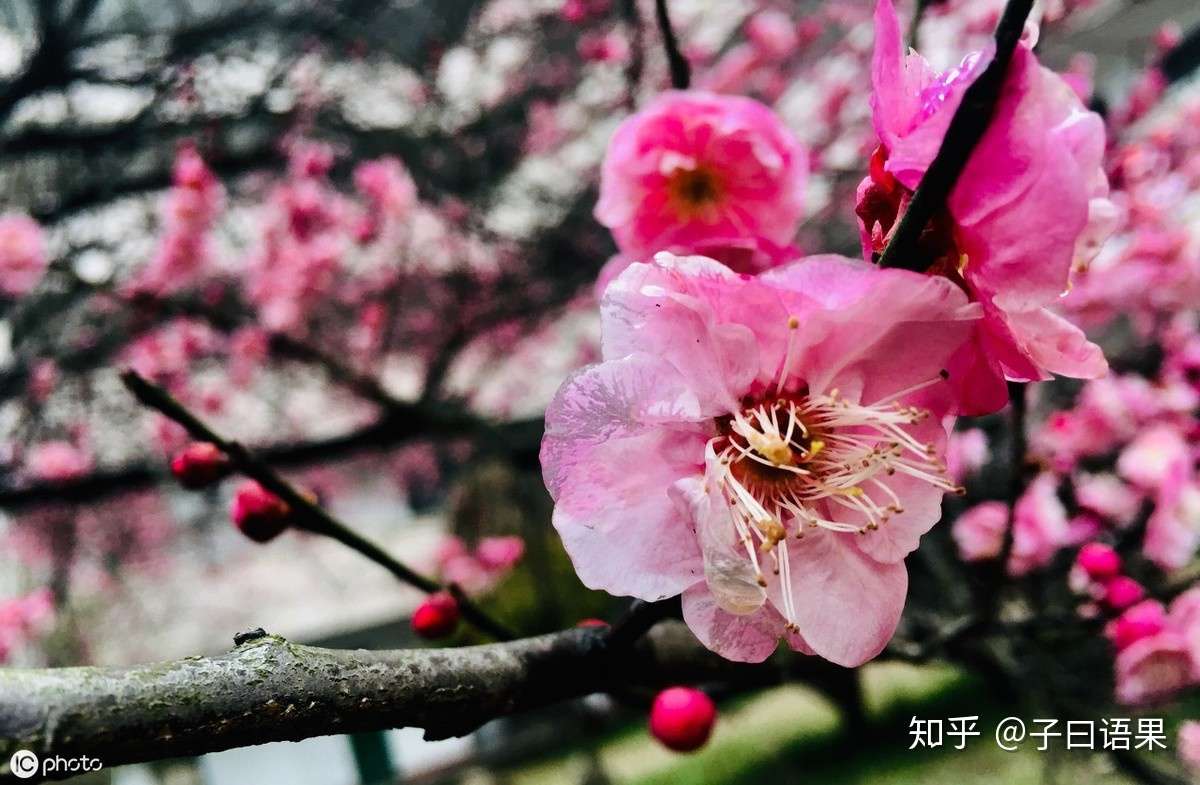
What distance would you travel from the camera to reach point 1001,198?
39cm

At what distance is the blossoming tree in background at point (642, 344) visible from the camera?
16.5 inches

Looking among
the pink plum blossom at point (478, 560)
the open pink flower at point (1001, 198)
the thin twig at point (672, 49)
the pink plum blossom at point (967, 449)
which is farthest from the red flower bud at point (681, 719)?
the pink plum blossom at point (478, 560)

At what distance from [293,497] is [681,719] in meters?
0.40

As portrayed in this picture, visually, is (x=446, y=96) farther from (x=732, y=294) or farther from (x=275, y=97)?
(x=732, y=294)

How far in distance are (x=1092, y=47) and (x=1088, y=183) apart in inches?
194

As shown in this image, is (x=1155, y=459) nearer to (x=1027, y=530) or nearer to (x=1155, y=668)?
(x=1027, y=530)

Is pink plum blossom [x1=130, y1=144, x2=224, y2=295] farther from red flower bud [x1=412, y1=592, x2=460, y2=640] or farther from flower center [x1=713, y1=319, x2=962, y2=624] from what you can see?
flower center [x1=713, y1=319, x2=962, y2=624]

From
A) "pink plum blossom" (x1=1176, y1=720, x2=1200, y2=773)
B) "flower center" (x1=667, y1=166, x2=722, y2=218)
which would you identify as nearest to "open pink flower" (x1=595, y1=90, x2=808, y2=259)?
"flower center" (x1=667, y1=166, x2=722, y2=218)

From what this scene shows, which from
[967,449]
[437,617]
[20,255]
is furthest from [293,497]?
[967,449]

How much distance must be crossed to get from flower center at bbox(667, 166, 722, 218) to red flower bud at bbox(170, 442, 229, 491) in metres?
0.51

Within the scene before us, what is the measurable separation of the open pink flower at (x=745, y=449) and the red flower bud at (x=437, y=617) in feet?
1.16

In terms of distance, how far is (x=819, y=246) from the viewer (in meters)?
3.64

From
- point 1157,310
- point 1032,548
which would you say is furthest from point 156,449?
point 1157,310

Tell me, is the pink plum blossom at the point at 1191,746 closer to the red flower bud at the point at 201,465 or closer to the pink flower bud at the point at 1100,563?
the pink flower bud at the point at 1100,563
